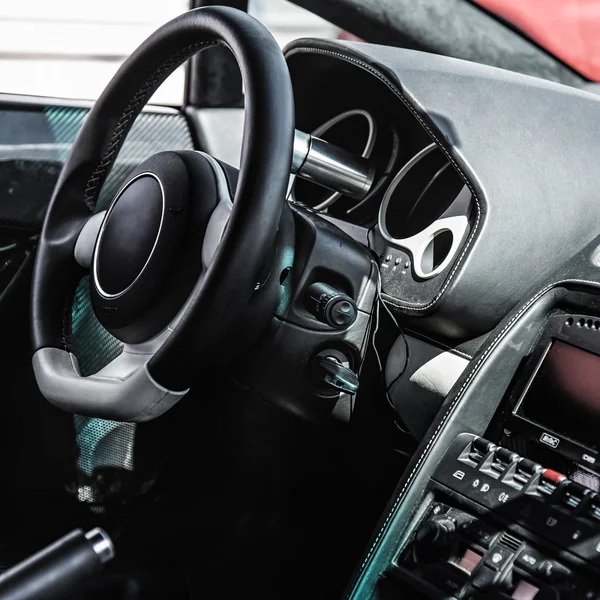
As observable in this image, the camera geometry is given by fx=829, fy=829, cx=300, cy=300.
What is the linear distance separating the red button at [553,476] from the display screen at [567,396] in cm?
5

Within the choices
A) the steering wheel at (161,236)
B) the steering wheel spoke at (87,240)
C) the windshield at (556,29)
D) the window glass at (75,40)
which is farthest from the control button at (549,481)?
the window glass at (75,40)

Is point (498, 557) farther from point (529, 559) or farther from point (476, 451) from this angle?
point (476, 451)

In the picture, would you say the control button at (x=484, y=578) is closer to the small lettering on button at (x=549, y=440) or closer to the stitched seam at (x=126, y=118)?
the small lettering on button at (x=549, y=440)

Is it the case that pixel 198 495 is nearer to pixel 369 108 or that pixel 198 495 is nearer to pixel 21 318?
pixel 21 318

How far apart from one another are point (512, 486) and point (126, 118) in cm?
75

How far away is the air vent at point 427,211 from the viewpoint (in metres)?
1.24

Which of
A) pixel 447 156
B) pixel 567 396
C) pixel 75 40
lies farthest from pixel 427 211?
pixel 75 40

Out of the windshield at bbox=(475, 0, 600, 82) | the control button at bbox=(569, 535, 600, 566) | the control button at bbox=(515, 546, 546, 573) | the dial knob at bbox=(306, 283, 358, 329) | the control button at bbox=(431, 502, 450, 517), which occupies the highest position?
the windshield at bbox=(475, 0, 600, 82)

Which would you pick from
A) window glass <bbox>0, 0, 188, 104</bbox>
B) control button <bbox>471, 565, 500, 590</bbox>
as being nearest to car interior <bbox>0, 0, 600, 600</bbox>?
control button <bbox>471, 565, 500, 590</bbox>

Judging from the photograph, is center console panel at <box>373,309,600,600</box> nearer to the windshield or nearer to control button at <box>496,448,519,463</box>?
control button at <box>496,448,519,463</box>

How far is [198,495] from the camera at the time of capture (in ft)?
5.33

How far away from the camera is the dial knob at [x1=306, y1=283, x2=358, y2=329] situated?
1104 mm

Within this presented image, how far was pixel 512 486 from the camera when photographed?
3.30ft

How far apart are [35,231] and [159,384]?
2.37 feet
